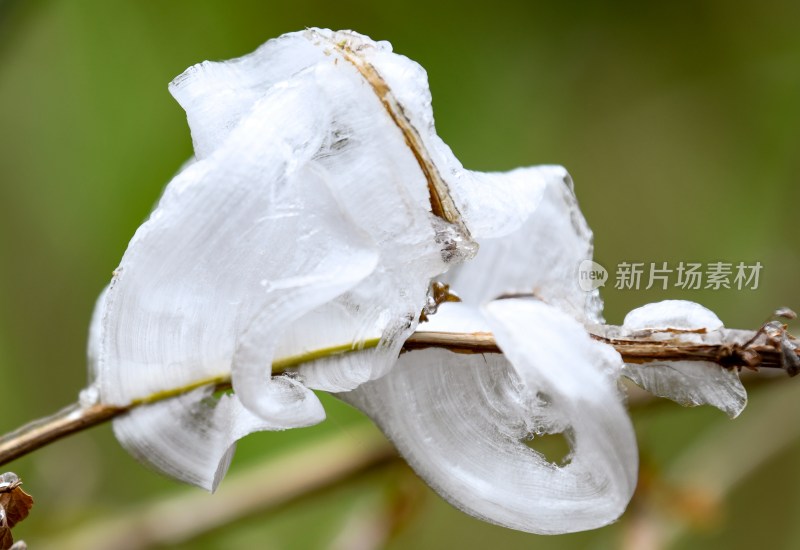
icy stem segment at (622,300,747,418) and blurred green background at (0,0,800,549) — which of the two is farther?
blurred green background at (0,0,800,549)

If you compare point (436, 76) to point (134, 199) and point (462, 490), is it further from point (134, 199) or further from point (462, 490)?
point (462, 490)

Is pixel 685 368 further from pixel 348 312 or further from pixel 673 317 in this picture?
pixel 348 312

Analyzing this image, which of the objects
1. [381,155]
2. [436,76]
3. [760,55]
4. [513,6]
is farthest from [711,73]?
[381,155]

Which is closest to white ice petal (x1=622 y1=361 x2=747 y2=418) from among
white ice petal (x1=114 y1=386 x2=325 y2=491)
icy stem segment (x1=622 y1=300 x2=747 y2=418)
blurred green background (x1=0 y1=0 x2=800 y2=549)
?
icy stem segment (x1=622 y1=300 x2=747 y2=418)

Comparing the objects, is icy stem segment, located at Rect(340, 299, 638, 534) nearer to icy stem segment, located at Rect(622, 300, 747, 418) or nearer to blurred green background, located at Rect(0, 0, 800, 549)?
icy stem segment, located at Rect(622, 300, 747, 418)

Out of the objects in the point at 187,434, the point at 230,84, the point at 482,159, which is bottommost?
the point at 482,159

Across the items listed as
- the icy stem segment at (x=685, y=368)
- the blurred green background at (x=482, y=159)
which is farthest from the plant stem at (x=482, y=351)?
the blurred green background at (x=482, y=159)

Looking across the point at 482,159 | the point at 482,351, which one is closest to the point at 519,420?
the point at 482,351

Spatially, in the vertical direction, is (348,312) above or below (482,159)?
above
